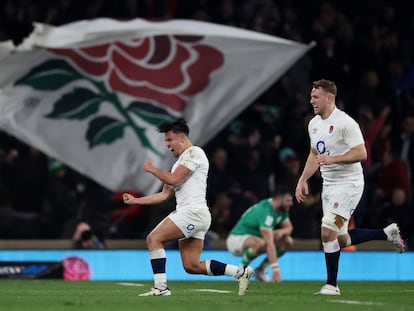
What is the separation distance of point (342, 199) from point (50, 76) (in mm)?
8198

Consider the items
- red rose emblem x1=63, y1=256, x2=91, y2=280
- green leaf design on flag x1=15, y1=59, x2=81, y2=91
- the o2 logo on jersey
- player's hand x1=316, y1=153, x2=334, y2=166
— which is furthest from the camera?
green leaf design on flag x1=15, y1=59, x2=81, y2=91

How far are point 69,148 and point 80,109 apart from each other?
674 mm

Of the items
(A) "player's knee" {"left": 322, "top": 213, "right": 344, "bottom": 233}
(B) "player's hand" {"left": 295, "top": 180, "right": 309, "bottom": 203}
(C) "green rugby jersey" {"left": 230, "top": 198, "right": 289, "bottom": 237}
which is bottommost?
(A) "player's knee" {"left": 322, "top": 213, "right": 344, "bottom": 233}

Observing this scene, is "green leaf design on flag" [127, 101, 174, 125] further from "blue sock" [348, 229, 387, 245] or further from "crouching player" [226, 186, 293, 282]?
"blue sock" [348, 229, 387, 245]

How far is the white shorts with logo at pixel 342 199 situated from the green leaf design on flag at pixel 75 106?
303 inches

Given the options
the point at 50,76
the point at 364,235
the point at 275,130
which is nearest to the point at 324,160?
the point at 364,235

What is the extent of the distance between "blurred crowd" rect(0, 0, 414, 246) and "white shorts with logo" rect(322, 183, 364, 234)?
700 cm

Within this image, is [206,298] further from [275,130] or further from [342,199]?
[275,130]

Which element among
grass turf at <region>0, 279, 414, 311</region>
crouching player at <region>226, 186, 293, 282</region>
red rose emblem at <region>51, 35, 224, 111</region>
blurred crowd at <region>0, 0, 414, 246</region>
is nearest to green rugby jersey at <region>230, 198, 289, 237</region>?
crouching player at <region>226, 186, 293, 282</region>

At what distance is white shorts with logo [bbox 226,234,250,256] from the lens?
18766mm

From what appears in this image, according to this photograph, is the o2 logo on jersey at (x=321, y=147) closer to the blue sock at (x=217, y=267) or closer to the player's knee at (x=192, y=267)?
the blue sock at (x=217, y=267)

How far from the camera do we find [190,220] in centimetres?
1295

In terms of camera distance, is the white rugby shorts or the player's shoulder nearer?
the player's shoulder

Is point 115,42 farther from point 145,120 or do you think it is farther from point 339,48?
point 339,48
